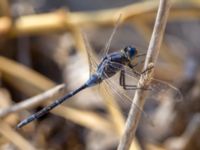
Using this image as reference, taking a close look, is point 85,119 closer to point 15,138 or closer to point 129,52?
point 15,138

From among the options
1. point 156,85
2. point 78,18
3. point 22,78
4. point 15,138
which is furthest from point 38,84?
point 156,85

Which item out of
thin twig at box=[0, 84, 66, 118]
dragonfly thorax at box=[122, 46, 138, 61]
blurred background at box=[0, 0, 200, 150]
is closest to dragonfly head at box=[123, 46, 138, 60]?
dragonfly thorax at box=[122, 46, 138, 61]

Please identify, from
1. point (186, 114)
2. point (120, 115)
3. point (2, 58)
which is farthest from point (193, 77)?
point (2, 58)

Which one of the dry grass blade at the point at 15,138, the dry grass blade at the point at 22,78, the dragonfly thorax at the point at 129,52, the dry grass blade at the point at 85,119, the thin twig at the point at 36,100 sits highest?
the dragonfly thorax at the point at 129,52

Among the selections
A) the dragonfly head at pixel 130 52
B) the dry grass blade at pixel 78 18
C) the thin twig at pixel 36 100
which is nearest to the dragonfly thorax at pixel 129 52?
the dragonfly head at pixel 130 52

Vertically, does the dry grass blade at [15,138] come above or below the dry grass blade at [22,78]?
below

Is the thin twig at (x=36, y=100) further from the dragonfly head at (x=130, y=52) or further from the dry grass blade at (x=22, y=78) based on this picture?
the dry grass blade at (x=22, y=78)

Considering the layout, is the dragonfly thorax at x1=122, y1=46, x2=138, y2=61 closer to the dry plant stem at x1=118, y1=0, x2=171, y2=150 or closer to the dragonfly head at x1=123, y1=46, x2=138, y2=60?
the dragonfly head at x1=123, y1=46, x2=138, y2=60
